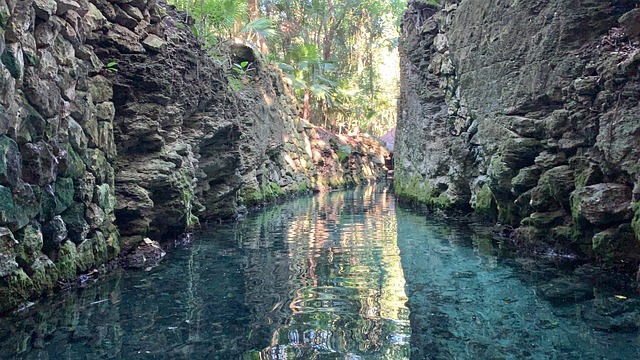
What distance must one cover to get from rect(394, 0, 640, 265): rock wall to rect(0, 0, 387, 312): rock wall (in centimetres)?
610

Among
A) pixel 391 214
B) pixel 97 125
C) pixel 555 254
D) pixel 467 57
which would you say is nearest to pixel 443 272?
pixel 555 254

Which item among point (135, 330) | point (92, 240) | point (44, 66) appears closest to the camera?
point (135, 330)

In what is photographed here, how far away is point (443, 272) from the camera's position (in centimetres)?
703

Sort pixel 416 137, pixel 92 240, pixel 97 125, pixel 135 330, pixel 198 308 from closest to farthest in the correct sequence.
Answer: pixel 135 330 → pixel 198 308 → pixel 92 240 → pixel 97 125 → pixel 416 137

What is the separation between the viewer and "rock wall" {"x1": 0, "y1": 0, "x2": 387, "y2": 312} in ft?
16.3

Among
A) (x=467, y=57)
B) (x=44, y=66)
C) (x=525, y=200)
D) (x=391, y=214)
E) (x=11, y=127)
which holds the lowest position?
(x=391, y=214)

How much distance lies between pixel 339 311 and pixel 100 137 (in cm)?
468

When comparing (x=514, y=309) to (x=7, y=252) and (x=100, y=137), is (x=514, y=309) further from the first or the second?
(x=100, y=137)

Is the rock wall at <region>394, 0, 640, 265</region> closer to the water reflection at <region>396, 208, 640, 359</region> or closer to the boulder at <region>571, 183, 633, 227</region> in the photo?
the boulder at <region>571, 183, 633, 227</region>

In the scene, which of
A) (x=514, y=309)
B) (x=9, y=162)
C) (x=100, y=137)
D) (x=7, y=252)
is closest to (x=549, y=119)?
(x=514, y=309)

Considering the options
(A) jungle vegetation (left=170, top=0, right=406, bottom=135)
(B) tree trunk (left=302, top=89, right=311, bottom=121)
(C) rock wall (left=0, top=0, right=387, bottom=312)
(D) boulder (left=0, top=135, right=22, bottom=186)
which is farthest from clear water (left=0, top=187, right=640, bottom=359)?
(B) tree trunk (left=302, top=89, right=311, bottom=121)

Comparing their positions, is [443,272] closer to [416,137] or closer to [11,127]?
[11,127]

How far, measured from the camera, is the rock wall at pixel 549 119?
6.46 meters

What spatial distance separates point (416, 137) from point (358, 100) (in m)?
18.4
